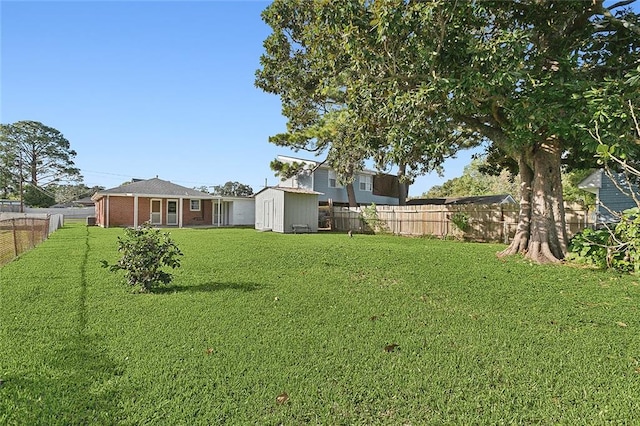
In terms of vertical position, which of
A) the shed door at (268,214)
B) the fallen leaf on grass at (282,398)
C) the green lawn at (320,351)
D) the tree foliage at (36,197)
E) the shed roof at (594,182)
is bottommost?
the fallen leaf on grass at (282,398)

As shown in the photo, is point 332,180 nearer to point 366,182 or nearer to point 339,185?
point 339,185

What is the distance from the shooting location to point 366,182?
97.3 feet

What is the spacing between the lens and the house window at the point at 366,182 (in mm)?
29172

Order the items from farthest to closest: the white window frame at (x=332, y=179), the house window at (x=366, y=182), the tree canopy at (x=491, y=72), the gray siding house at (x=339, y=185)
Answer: the house window at (x=366, y=182) → the white window frame at (x=332, y=179) → the gray siding house at (x=339, y=185) → the tree canopy at (x=491, y=72)

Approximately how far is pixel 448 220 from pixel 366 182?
1348 centimetres

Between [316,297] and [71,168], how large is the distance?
178 ft

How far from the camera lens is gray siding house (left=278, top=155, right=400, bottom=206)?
26562 millimetres

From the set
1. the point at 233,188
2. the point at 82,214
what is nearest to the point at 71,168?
the point at 82,214

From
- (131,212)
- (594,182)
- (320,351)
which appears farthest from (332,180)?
(320,351)

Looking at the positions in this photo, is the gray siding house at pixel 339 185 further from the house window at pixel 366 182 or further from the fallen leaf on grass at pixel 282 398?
the fallen leaf on grass at pixel 282 398

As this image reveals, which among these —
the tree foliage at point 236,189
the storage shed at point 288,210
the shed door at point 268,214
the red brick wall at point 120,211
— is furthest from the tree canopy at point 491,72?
the tree foliage at point 236,189

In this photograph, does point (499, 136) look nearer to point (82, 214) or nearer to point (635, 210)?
point (635, 210)

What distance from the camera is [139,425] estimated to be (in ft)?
7.69

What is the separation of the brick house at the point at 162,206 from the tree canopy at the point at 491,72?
1867 centimetres
